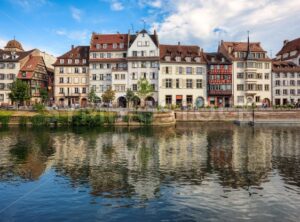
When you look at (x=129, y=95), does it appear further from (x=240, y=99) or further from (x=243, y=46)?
(x=243, y=46)

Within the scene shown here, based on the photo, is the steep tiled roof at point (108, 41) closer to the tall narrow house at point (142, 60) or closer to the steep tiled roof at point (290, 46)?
the tall narrow house at point (142, 60)

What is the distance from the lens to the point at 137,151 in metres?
39.8

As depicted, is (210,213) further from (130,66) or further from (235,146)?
(130,66)

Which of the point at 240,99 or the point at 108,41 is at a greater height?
the point at 108,41

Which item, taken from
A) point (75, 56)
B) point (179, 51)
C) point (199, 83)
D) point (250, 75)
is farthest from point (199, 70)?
point (75, 56)

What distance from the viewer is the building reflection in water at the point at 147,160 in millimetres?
25703

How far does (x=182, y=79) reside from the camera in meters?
92.9

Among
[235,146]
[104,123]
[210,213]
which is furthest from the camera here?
[104,123]

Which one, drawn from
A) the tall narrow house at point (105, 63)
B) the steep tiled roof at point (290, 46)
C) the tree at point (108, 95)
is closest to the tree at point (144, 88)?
the tree at point (108, 95)

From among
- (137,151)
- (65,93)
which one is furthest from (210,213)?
(65,93)

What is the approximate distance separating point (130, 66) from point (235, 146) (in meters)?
54.6

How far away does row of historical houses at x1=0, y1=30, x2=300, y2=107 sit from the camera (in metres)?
92.1

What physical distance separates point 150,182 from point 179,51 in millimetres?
73735

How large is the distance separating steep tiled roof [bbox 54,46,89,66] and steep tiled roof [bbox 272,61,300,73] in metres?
58.9
